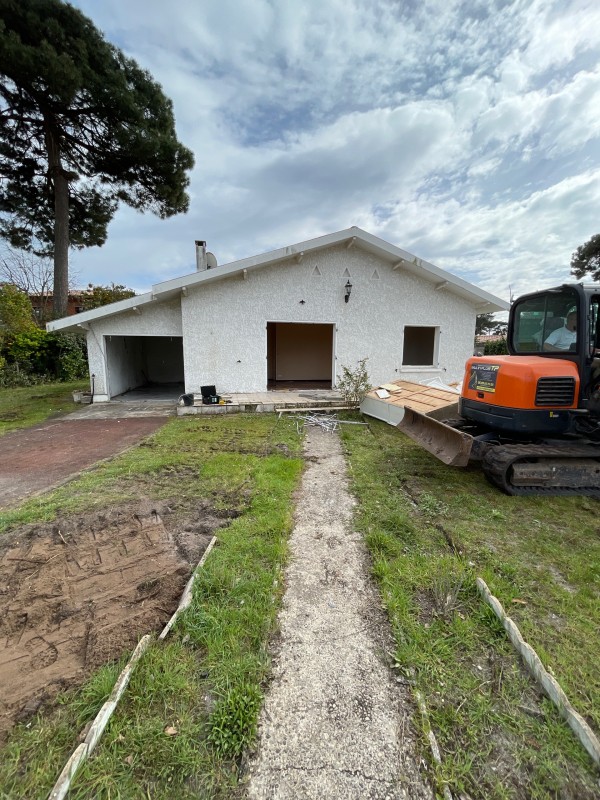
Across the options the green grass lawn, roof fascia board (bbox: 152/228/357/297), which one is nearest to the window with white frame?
roof fascia board (bbox: 152/228/357/297)

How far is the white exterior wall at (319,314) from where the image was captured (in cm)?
893

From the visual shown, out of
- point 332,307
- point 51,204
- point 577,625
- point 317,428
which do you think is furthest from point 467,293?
point 51,204

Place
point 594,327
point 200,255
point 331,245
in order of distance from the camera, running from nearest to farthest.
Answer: point 594,327, point 331,245, point 200,255

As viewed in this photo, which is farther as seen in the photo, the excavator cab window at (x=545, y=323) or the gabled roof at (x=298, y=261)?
→ the gabled roof at (x=298, y=261)

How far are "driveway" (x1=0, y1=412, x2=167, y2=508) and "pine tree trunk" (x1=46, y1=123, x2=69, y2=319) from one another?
9.65 metres

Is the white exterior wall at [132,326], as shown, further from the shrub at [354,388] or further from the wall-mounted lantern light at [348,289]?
the shrub at [354,388]

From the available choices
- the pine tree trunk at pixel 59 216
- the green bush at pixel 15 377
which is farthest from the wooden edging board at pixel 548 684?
the pine tree trunk at pixel 59 216

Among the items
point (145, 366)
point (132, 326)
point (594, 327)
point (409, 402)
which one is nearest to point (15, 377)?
point (145, 366)

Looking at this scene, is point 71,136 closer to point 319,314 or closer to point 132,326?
point 132,326

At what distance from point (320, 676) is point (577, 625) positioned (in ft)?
5.20

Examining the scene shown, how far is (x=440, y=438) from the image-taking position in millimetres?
4328

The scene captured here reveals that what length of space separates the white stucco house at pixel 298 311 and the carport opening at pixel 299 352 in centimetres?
352

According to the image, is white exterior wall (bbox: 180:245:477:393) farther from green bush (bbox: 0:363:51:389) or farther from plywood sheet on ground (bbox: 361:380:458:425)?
green bush (bbox: 0:363:51:389)

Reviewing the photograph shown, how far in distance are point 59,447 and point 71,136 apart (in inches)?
565
